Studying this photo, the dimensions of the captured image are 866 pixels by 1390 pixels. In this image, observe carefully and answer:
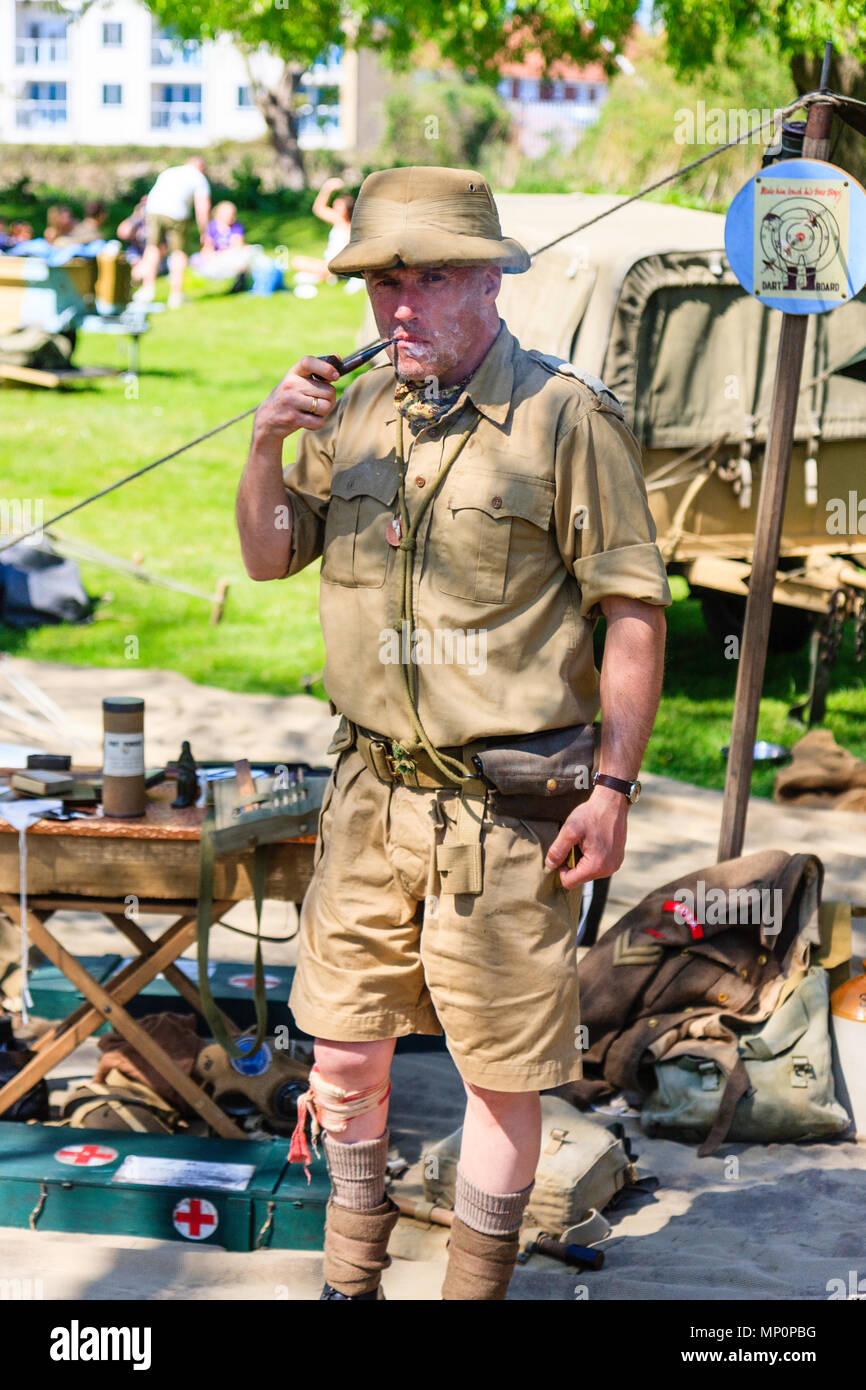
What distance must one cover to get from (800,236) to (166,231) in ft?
59.6

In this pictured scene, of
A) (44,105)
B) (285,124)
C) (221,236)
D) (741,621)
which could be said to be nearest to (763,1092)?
(741,621)

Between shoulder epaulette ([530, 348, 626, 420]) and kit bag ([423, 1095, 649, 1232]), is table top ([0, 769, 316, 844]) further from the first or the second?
shoulder epaulette ([530, 348, 626, 420])

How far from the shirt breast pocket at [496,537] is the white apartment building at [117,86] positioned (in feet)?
213

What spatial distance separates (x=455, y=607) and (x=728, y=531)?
19.0 ft

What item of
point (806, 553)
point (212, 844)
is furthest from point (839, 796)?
point (212, 844)

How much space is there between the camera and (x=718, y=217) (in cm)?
935

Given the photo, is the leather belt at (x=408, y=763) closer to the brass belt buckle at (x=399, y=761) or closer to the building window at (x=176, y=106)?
the brass belt buckle at (x=399, y=761)

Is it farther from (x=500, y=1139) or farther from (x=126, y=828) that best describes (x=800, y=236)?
(x=500, y=1139)

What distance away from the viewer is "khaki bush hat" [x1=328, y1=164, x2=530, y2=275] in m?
2.71

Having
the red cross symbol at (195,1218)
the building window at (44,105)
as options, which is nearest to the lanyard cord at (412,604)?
the red cross symbol at (195,1218)

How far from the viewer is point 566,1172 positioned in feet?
11.7

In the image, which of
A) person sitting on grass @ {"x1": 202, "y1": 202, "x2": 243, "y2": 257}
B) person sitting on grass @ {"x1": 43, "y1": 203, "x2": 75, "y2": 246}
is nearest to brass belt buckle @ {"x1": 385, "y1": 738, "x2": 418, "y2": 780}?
person sitting on grass @ {"x1": 43, "y1": 203, "x2": 75, "y2": 246}

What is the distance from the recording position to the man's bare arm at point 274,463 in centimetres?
279

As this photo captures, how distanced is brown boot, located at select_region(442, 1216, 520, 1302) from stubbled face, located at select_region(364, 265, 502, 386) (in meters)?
1.56
